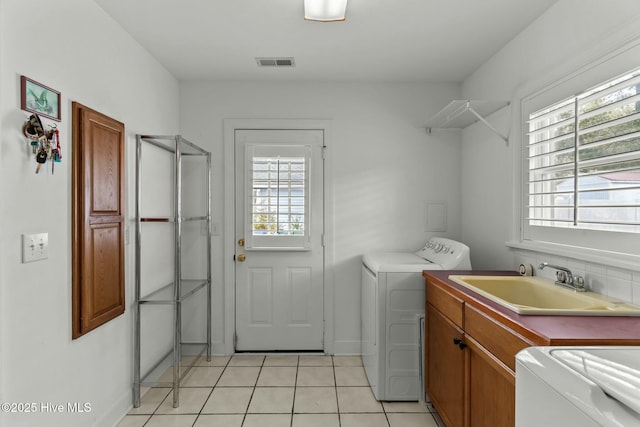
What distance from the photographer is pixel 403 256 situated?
3.09 meters

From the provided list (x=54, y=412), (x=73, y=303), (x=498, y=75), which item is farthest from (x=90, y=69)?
(x=498, y=75)

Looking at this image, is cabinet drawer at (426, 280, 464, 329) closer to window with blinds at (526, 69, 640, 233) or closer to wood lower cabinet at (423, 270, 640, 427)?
wood lower cabinet at (423, 270, 640, 427)

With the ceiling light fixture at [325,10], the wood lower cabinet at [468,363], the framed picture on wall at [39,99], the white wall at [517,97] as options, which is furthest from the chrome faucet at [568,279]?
the framed picture on wall at [39,99]

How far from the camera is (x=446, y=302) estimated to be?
212 centimetres

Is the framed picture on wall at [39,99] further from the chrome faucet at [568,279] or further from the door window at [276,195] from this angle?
the chrome faucet at [568,279]

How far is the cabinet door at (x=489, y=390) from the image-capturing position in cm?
144

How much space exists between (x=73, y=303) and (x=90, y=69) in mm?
1246

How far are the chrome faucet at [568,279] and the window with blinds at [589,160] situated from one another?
0.24m

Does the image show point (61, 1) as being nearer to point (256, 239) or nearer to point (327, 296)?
point (256, 239)

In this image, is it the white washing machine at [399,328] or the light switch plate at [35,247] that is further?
the white washing machine at [399,328]

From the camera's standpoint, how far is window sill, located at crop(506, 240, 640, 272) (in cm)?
157

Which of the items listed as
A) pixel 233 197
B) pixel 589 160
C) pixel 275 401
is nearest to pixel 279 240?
pixel 233 197

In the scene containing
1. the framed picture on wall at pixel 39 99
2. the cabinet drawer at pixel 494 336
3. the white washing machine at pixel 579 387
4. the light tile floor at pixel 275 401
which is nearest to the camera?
the white washing machine at pixel 579 387

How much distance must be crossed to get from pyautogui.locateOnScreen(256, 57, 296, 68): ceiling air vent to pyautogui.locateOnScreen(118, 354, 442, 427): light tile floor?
246 centimetres
